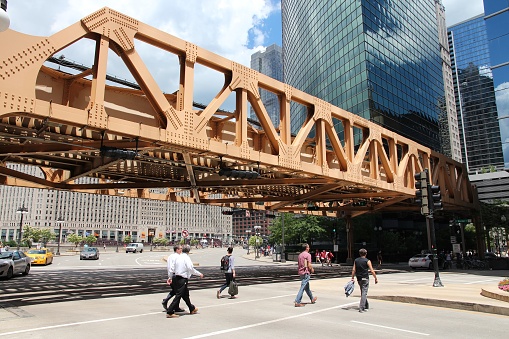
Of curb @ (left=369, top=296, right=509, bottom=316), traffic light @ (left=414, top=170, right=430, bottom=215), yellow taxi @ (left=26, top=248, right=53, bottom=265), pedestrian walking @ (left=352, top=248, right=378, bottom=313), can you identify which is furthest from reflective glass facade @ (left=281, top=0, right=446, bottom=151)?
pedestrian walking @ (left=352, top=248, right=378, bottom=313)

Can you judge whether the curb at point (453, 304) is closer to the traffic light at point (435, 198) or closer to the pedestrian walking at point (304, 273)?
the pedestrian walking at point (304, 273)

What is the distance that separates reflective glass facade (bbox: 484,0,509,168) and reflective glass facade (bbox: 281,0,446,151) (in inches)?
561

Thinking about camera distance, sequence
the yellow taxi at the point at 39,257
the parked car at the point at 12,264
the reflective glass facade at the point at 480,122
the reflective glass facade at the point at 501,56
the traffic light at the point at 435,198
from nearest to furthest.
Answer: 1. the traffic light at the point at 435,198
2. the parked car at the point at 12,264
3. the yellow taxi at the point at 39,257
4. the reflective glass facade at the point at 501,56
5. the reflective glass facade at the point at 480,122

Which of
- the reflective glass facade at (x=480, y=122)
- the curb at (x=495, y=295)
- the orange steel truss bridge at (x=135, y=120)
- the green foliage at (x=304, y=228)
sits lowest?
the curb at (x=495, y=295)

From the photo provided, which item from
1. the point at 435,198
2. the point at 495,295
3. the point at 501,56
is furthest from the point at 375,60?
the point at 495,295

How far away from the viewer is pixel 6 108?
9336 millimetres

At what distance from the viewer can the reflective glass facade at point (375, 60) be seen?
175 ft

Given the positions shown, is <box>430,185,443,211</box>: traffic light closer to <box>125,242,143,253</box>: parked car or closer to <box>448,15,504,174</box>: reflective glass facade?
<box>448,15,504,174</box>: reflective glass facade

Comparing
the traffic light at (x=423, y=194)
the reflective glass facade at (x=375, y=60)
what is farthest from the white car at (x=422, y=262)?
the reflective glass facade at (x=375, y=60)

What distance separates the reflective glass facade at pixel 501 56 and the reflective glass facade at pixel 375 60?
14.2 metres

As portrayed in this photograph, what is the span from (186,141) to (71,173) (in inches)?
389

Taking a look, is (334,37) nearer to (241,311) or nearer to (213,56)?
(213,56)

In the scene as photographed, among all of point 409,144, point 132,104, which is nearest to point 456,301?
point 132,104

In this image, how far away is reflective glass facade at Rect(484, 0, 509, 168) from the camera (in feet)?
129
